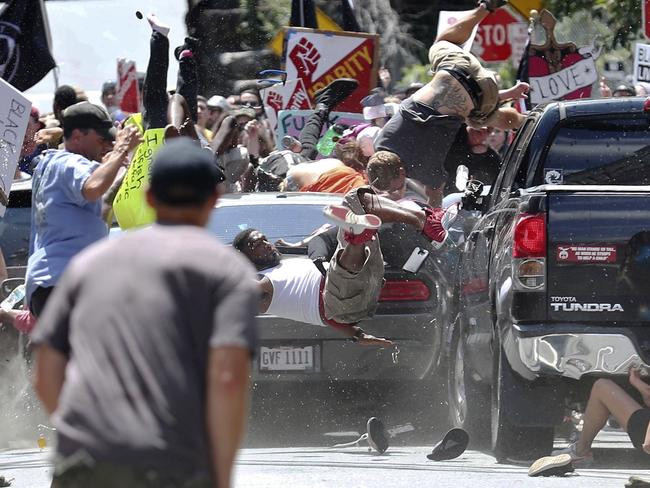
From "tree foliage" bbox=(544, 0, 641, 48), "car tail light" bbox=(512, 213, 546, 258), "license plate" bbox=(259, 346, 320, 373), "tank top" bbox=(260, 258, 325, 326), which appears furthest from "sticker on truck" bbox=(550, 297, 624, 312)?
Result: "tree foliage" bbox=(544, 0, 641, 48)

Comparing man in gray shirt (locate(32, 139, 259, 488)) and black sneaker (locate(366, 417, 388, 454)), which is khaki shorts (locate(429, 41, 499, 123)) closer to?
black sneaker (locate(366, 417, 388, 454))

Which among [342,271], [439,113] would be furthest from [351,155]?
[342,271]

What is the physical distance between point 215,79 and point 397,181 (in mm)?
17676

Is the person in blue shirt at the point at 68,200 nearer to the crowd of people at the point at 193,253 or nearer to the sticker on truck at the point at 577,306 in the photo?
the crowd of people at the point at 193,253

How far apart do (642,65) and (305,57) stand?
11.2 ft

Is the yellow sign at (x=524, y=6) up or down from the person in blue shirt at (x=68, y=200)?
down


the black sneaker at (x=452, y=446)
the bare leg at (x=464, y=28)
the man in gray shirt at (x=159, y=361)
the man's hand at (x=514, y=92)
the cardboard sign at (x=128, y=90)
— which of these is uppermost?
the man in gray shirt at (x=159, y=361)

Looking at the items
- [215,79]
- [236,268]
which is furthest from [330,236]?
[215,79]

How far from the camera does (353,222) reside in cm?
930

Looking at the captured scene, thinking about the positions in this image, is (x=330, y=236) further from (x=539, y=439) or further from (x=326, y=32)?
(x=326, y=32)

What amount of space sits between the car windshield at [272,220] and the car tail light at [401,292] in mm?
885

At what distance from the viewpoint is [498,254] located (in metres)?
8.94

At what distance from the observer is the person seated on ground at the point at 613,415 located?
8398 millimetres

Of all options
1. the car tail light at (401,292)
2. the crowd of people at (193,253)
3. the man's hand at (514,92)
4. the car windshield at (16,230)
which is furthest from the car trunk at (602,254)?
→ the car windshield at (16,230)
